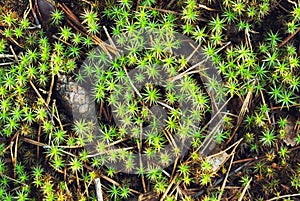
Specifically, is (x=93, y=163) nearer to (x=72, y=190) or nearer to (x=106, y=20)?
(x=72, y=190)

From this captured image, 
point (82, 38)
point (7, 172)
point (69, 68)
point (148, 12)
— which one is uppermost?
point (148, 12)

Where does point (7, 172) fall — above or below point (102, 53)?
below

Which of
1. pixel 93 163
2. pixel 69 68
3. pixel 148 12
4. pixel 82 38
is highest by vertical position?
pixel 148 12

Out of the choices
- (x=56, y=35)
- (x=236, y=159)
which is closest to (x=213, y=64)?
(x=236, y=159)

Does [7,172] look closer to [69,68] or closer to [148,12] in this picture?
[69,68]

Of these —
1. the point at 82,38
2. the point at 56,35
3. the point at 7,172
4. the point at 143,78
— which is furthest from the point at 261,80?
the point at 7,172

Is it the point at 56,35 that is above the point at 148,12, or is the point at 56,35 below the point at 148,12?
below
